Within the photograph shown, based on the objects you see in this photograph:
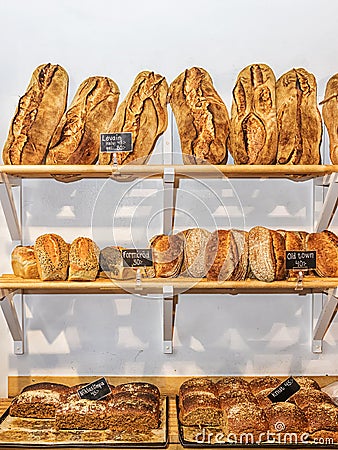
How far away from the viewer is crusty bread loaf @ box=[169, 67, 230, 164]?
216cm

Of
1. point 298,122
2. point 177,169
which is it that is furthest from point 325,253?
point 177,169

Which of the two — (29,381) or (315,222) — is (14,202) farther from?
(315,222)

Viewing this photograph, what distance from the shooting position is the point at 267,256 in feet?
7.05

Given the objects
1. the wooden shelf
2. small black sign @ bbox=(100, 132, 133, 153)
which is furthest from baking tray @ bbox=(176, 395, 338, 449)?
small black sign @ bbox=(100, 132, 133, 153)

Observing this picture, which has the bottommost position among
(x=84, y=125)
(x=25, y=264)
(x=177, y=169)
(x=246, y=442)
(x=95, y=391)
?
(x=246, y=442)

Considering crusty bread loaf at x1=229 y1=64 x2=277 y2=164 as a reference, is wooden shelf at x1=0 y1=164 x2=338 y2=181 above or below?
below

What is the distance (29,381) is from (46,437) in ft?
1.55

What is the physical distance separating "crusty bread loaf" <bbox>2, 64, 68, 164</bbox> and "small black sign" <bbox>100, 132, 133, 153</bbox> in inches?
8.4

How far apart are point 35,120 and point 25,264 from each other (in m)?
0.51

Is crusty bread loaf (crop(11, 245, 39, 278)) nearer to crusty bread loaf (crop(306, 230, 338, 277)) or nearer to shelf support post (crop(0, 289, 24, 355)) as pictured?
shelf support post (crop(0, 289, 24, 355))

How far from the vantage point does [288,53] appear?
2.47 m

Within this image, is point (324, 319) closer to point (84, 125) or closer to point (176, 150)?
point (176, 150)

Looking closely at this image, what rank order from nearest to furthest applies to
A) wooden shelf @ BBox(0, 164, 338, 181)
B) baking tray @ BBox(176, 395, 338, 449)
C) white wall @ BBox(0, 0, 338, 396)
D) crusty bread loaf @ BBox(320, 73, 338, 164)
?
1. baking tray @ BBox(176, 395, 338, 449)
2. wooden shelf @ BBox(0, 164, 338, 181)
3. crusty bread loaf @ BBox(320, 73, 338, 164)
4. white wall @ BBox(0, 0, 338, 396)

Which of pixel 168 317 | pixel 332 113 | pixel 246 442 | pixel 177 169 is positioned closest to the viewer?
pixel 246 442
